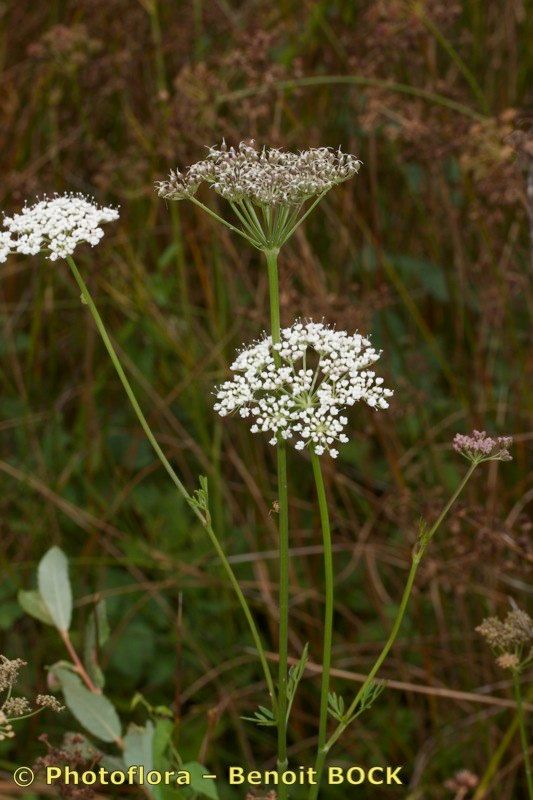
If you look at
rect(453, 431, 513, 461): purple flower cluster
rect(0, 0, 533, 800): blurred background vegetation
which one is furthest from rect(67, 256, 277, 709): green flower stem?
rect(0, 0, 533, 800): blurred background vegetation

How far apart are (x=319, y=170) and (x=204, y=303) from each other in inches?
112

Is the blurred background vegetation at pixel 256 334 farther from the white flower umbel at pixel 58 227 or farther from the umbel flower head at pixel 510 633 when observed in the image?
the white flower umbel at pixel 58 227

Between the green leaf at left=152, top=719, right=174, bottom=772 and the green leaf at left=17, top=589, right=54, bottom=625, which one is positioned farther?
the green leaf at left=17, top=589, right=54, bottom=625

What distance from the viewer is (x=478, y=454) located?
1.63 metres

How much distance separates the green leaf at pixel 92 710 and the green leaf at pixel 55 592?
0.37 feet

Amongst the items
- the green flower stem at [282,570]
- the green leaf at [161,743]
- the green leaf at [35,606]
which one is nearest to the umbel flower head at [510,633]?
the green flower stem at [282,570]

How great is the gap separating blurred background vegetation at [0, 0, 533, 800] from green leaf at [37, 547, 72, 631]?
36.5 inches

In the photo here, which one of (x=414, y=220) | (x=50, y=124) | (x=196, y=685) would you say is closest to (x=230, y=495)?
(x=196, y=685)

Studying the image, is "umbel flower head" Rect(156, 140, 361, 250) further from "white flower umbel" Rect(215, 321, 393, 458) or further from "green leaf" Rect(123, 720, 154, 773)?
"green leaf" Rect(123, 720, 154, 773)

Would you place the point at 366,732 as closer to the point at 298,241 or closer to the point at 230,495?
the point at 230,495

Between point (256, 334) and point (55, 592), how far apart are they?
188cm

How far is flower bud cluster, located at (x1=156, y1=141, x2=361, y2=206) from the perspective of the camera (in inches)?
61.9

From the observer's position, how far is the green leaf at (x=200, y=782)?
172 cm

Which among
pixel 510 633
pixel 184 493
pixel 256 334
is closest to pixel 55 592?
pixel 184 493
